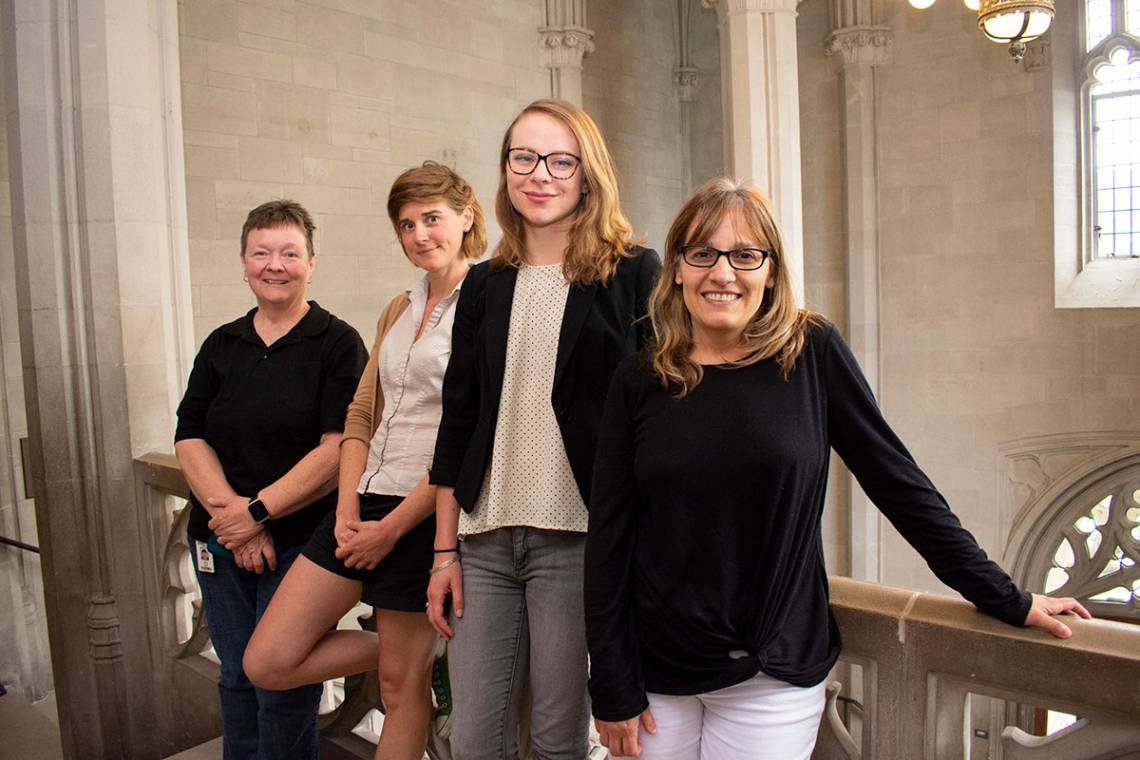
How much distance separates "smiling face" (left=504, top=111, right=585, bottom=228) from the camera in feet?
5.32

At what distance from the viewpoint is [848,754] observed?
1754mm

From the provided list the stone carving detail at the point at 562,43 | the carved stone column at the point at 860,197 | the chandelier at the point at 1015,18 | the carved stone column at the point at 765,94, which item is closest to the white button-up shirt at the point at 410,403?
the chandelier at the point at 1015,18

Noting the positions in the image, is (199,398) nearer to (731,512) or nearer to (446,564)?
(446,564)

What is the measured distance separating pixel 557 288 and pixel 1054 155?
7528 millimetres

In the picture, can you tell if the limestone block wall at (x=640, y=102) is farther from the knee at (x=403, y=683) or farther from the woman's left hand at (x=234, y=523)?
the knee at (x=403, y=683)

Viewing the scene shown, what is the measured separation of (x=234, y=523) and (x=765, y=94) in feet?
17.0

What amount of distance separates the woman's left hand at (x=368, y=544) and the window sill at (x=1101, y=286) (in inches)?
292

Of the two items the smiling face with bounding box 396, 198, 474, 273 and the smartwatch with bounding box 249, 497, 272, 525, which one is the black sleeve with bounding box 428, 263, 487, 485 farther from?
the smartwatch with bounding box 249, 497, 272, 525

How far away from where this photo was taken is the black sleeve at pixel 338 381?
2.26m

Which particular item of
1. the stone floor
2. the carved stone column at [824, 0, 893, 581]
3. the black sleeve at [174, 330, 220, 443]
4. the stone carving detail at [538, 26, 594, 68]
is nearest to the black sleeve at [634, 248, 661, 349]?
the black sleeve at [174, 330, 220, 443]

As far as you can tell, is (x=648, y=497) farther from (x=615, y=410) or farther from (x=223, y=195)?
(x=223, y=195)

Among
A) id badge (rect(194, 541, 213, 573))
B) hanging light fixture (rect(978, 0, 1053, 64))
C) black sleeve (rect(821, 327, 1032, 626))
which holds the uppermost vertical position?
hanging light fixture (rect(978, 0, 1053, 64))

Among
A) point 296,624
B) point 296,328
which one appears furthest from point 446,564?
point 296,328

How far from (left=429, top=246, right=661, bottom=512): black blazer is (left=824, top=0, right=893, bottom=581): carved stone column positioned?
279 inches
